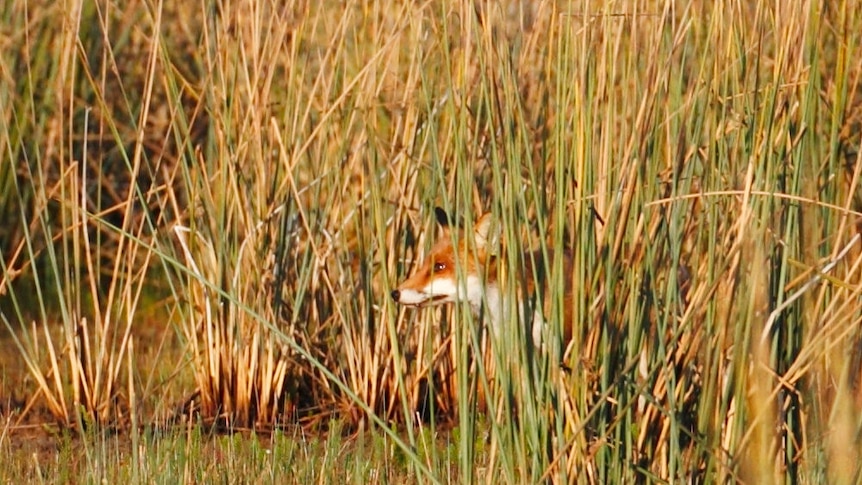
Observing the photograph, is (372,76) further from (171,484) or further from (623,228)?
(623,228)

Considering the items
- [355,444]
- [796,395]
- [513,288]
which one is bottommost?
[355,444]

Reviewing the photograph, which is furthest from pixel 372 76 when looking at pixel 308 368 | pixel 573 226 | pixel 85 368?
pixel 573 226

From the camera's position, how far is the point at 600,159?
10.5 ft

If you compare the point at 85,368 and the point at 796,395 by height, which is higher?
the point at 796,395

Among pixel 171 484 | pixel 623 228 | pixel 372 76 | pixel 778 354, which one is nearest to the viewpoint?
pixel 623 228

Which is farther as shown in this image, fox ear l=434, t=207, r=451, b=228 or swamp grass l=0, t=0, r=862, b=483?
fox ear l=434, t=207, r=451, b=228

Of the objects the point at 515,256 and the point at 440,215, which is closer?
the point at 515,256

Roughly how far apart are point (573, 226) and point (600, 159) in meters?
0.16

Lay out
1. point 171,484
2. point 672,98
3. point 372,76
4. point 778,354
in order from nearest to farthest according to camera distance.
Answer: point 778,354 → point 672,98 → point 171,484 → point 372,76

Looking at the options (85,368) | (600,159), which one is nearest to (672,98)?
(600,159)

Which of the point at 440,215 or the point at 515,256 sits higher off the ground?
the point at 515,256

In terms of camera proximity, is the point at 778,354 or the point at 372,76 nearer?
the point at 778,354

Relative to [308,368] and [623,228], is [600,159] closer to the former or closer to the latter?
[623,228]

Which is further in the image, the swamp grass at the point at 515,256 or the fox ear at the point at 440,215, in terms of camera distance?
the fox ear at the point at 440,215
